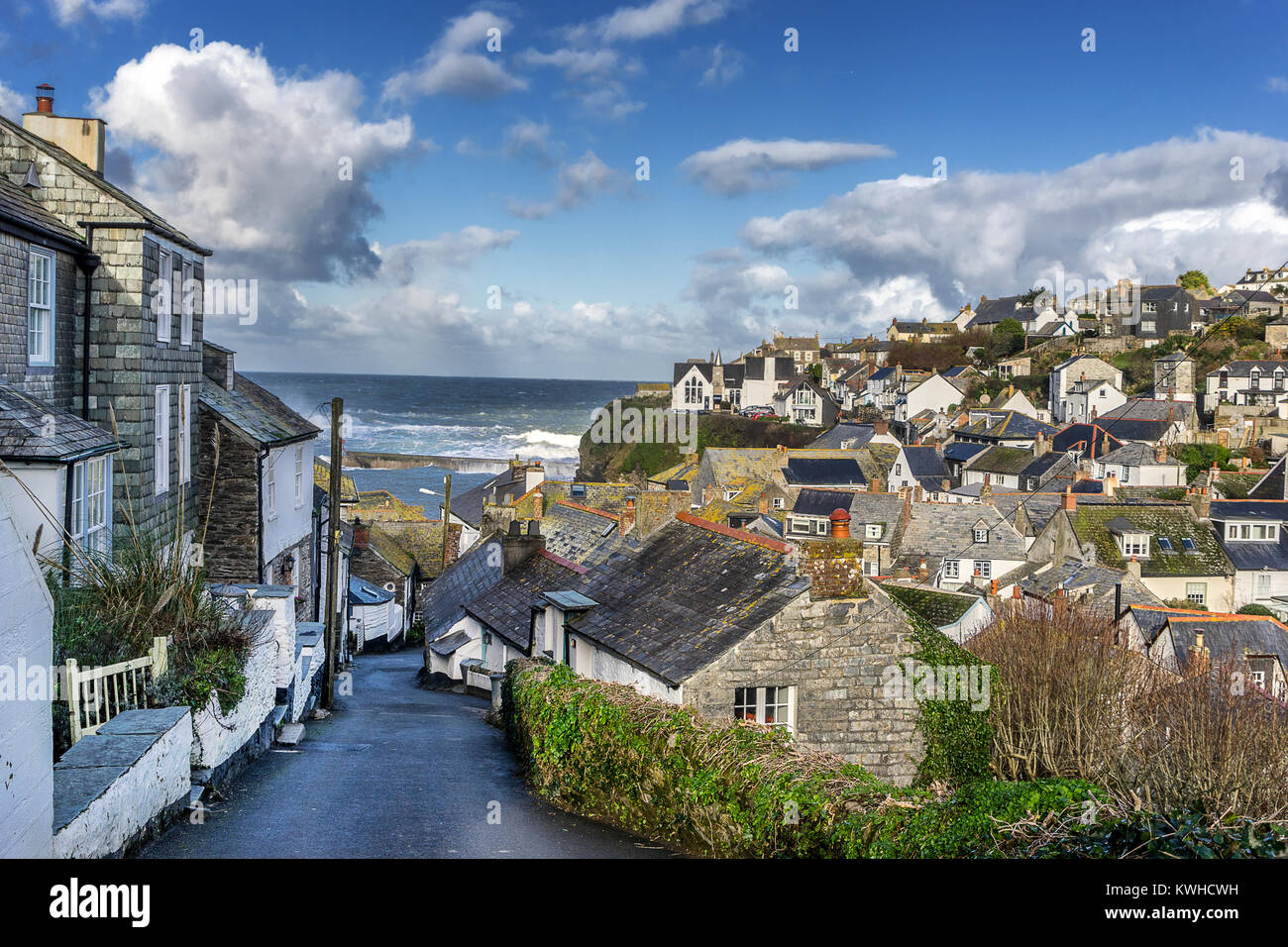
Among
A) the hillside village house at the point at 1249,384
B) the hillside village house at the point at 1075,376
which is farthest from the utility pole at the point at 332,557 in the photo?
the hillside village house at the point at 1075,376

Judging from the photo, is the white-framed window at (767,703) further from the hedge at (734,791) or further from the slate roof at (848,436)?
the slate roof at (848,436)

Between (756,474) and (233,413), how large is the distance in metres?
60.7

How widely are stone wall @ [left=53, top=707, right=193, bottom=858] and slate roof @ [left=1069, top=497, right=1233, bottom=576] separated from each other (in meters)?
51.6

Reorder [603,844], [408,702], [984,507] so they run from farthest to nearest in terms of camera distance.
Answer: [984,507], [408,702], [603,844]

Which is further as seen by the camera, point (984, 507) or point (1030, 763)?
point (984, 507)

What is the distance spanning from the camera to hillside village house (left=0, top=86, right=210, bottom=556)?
16.4m

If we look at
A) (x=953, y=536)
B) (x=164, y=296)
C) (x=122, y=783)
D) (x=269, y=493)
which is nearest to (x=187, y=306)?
(x=164, y=296)

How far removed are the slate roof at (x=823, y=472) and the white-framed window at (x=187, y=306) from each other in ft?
210

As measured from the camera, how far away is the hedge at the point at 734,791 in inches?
337

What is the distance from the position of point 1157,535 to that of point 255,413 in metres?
49.9

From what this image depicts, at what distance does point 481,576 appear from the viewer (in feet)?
111
